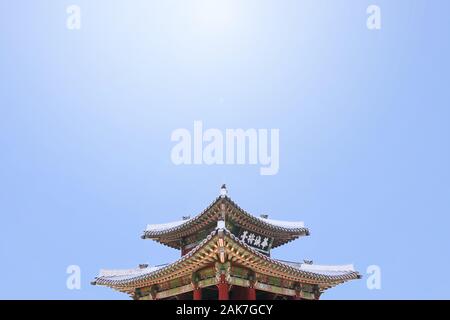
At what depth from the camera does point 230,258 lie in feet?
72.2

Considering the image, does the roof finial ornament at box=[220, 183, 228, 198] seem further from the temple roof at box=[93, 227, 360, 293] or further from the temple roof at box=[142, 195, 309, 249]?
the temple roof at box=[93, 227, 360, 293]

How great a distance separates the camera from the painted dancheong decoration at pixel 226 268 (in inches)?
866

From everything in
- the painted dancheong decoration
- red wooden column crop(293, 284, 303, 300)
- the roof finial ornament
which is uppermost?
the roof finial ornament

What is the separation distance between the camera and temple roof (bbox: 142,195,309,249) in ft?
84.3

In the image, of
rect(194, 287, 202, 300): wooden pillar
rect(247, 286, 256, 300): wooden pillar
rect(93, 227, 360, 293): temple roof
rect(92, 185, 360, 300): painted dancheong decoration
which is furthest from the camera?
rect(194, 287, 202, 300): wooden pillar

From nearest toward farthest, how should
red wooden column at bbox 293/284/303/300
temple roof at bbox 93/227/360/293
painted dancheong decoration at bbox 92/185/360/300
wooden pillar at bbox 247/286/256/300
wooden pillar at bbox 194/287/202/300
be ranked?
temple roof at bbox 93/227/360/293
painted dancheong decoration at bbox 92/185/360/300
wooden pillar at bbox 247/286/256/300
wooden pillar at bbox 194/287/202/300
red wooden column at bbox 293/284/303/300

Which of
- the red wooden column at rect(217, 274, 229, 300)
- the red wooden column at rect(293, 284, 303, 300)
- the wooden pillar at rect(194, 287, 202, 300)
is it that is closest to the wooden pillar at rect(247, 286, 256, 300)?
the red wooden column at rect(217, 274, 229, 300)

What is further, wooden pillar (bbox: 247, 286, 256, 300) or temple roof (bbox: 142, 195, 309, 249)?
temple roof (bbox: 142, 195, 309, 249)

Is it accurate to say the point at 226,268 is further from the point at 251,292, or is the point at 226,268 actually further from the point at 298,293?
the point at 298,293

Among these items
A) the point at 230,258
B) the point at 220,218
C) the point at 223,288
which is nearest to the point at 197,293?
the point at 223,288

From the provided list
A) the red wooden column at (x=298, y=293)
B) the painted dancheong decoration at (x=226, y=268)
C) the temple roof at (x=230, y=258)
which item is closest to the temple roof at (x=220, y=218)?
the painted dancheong decoration at (x=226, y=268)

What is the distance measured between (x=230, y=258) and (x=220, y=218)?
3932 millimetres

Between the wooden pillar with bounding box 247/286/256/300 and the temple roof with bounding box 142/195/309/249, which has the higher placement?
the temple roof with bounding box 142/195/309/249
